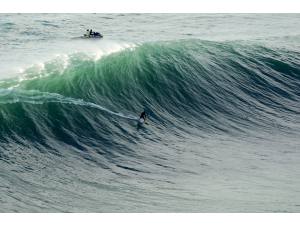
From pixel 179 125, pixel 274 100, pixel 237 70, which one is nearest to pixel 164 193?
pixel 179 125

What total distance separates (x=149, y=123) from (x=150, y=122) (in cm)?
15

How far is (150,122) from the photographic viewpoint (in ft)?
85.5

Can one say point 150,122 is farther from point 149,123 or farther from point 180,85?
point 180,85

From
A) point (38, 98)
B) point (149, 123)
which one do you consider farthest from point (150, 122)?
point (38, 98)

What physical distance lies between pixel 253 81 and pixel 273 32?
12522mm

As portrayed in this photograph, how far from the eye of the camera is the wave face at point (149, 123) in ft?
62.1

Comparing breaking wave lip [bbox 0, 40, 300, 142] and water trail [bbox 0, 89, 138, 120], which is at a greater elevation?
breaking wave lip [bbox 0, 40, 300, 142]

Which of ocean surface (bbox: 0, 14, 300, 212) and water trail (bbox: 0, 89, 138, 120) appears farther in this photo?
water trail (bbox: 0, 89, 138, 120)

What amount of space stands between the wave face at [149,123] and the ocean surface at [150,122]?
0.06 meters

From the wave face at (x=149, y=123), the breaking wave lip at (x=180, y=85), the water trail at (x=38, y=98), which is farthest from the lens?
the breaking wave lip at (x=180, y=85)

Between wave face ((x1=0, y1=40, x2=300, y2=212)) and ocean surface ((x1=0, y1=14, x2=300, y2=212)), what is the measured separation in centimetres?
6

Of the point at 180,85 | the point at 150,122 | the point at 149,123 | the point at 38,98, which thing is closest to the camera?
the point at 38,98

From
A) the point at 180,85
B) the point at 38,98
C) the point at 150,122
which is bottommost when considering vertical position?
the point at 150,122

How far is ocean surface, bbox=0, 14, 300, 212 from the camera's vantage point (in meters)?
18.4
